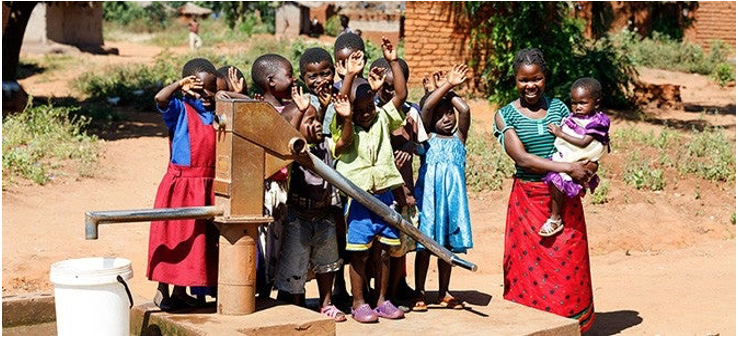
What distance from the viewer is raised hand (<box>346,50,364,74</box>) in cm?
419

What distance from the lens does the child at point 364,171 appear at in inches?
170

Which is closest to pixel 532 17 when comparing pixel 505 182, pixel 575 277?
pixel 505 182

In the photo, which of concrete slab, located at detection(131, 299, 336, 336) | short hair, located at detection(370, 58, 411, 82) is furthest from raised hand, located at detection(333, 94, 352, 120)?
concrete slab, located at detection(131, 299, 336, 336)

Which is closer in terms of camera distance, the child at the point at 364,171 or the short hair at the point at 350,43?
the child at the point at 364,171

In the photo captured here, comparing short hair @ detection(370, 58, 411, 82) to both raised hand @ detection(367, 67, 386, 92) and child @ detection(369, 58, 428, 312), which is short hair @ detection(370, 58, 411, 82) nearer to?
child @ detection(369, 58, 428, 312)

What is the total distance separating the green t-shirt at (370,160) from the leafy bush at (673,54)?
16.7m

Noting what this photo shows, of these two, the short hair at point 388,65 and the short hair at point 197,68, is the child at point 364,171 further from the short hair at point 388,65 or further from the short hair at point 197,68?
the short hair at point 197,68

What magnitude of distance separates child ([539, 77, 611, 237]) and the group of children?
15.9 inches

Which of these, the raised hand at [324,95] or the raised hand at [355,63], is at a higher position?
the raised hand at [355,63]

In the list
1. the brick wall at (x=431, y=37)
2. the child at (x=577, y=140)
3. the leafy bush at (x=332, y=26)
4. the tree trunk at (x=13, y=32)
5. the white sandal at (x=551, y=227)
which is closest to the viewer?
the child at (x=577, y=140)

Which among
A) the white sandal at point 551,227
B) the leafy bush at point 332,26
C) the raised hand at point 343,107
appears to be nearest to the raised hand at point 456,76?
the raised hand at point 343,107

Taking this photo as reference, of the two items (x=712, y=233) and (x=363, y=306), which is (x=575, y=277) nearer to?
(x=363, y=306)

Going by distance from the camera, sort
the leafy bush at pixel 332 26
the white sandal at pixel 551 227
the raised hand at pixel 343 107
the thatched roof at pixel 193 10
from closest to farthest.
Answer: the raised hand at pixel 343 107, the white sandal at pixel 551 227, the leafy bush at pixel 332 26, the thatched roof at pixel 193 10

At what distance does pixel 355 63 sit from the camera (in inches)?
166
